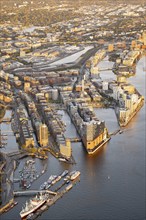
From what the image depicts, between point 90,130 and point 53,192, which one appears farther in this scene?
point 90,130

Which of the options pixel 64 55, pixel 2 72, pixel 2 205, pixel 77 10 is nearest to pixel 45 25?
pixel 77 10

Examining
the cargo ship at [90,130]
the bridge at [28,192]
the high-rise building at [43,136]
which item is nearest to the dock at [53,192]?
the bridge at [28,192]

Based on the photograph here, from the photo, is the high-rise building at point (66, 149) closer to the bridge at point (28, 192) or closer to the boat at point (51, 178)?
the boat at point (51, 178)

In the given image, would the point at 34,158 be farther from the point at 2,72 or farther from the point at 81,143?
the point at 2,72

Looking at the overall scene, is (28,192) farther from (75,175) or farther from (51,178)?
(75,175)

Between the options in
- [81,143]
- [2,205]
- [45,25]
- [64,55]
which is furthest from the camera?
[45,25]

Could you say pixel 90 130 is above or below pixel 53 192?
above

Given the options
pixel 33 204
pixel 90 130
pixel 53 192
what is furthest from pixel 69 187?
pixel 90 130
